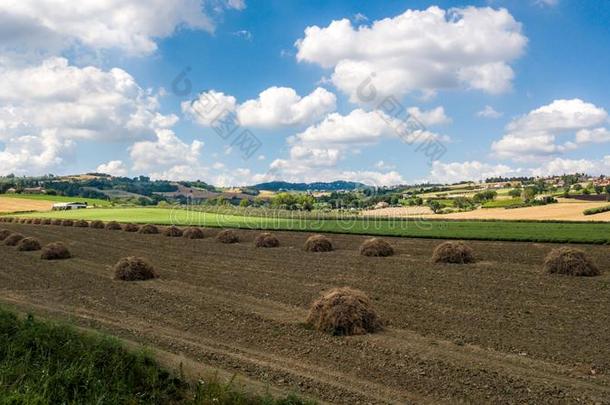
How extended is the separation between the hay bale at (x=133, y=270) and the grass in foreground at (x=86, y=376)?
9.67m

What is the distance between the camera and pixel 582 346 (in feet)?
33.7

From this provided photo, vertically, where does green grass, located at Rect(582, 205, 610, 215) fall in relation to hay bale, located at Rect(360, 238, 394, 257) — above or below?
above

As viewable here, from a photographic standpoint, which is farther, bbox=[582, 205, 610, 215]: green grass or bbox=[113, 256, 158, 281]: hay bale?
bbox=[582, 205, 610, 215]: green grass

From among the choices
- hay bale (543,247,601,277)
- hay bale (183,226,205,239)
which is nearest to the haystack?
hay bale (183,226,205,239)

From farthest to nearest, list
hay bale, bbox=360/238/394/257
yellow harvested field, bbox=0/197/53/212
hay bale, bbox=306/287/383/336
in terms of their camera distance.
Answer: yellow harvested field, bbox=0/197/53/212
hay bale, bbox=360/238/394/257
hay bale, bbox=306/287/383/336

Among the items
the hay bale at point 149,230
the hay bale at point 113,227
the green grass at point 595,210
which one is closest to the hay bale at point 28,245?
the hay bale at point 149,230

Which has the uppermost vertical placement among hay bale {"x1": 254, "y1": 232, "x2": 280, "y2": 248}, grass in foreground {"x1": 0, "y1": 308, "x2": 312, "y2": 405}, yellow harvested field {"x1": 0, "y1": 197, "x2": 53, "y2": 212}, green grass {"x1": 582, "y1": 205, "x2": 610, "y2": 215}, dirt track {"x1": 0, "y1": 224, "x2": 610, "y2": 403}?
yellow harvested field {"x1": 0, "y1": 197, "x2": 53, "y2": 212}

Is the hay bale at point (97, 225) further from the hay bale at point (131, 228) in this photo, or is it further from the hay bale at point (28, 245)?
the hay bale at point (28, 245)

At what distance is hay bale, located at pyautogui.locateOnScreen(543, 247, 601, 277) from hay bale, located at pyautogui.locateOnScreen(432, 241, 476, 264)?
3.74 meters

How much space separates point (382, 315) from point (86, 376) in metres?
7.65

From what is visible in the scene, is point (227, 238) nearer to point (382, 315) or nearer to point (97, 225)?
point (382, 315)

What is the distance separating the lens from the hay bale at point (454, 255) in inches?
873

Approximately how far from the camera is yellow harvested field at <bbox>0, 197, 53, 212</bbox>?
9240 cm

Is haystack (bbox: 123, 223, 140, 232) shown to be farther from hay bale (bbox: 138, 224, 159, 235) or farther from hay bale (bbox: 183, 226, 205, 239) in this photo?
hay bale (bbox: 183, 226, 205, 239)
